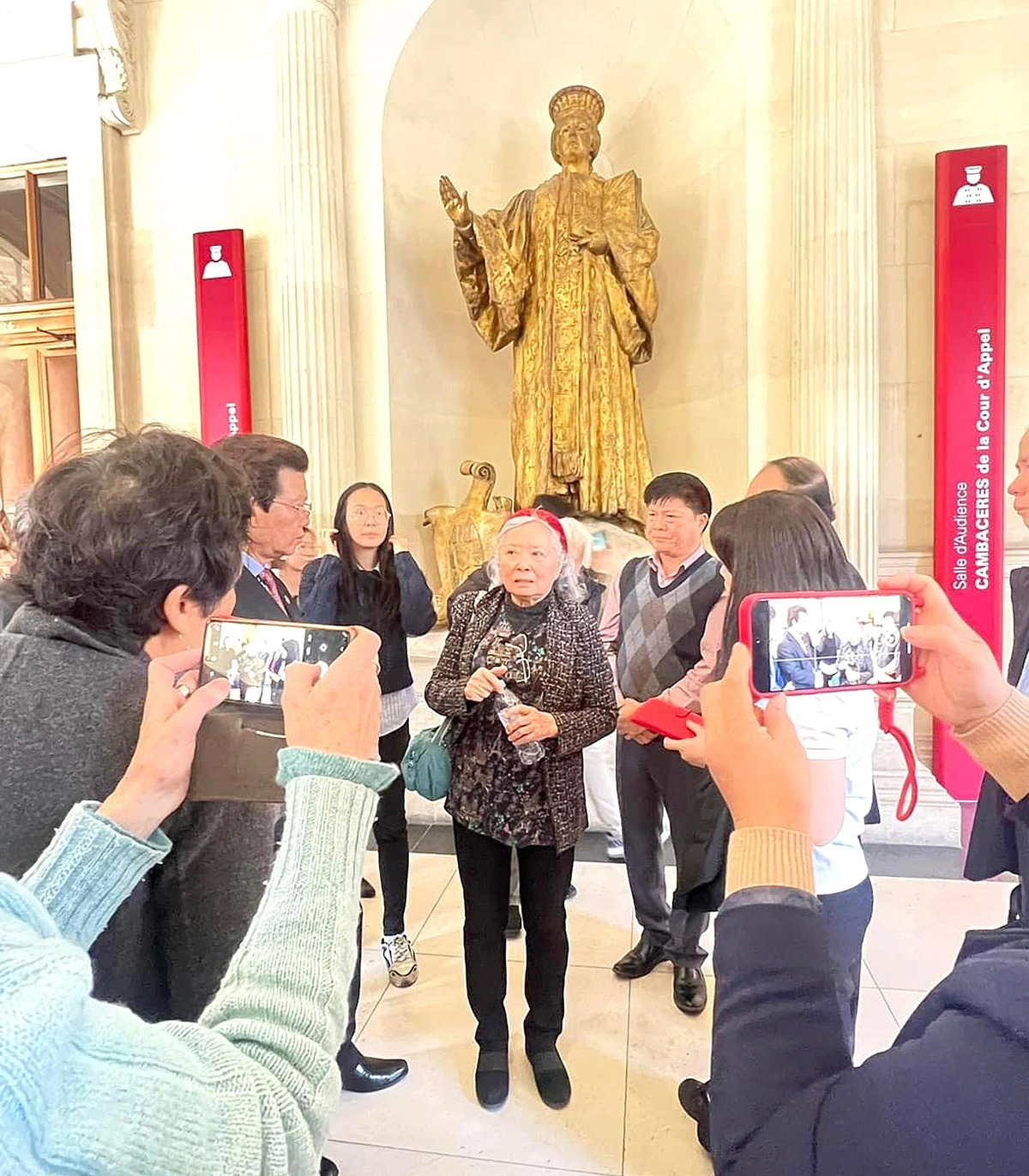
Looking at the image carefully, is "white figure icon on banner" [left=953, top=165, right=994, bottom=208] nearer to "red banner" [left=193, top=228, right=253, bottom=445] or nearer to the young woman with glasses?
the young woman with glasses

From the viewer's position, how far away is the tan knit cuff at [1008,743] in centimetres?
95

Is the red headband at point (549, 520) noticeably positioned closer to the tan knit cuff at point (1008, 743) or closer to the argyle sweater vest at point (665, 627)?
the argyle sweater vest at point (665, 627)

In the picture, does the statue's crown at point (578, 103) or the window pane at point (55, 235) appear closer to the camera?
the statue's crown at point (578, 103)

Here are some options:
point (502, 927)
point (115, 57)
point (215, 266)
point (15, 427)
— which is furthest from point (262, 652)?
point (15, 427)

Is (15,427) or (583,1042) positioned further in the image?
(15,427)

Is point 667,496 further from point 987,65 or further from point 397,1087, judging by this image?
point 987,65

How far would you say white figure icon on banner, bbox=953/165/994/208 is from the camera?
3.89 metres

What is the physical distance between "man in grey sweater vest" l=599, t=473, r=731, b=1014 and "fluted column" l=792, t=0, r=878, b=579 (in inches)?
77.1

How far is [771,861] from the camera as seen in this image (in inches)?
25.4

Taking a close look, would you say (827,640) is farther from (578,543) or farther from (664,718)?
(578,543)

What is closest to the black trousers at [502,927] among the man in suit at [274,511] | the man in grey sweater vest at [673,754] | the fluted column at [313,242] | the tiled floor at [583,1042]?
the tiled floor at [583,1042]

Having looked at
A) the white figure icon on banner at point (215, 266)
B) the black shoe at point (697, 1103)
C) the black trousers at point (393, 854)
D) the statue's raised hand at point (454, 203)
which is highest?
the statue's raised hand at point (454, 203)

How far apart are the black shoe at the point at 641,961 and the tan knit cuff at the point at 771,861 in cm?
205

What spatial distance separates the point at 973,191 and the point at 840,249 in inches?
26.5
